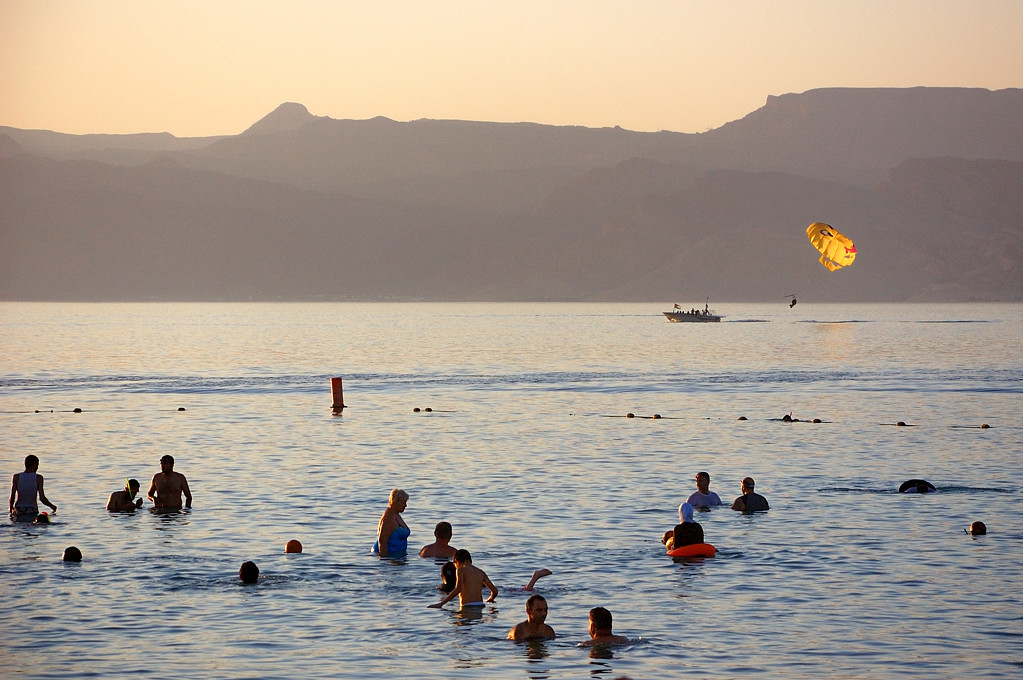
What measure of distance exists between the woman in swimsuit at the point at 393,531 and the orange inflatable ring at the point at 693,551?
218 inches

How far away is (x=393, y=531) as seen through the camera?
27.6 m

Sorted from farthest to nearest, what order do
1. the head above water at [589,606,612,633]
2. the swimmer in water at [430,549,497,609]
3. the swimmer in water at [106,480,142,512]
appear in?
Answer: the swimmer in water at [106,480,142,512], the swimmer in water at [430,549,497,609], the head above water at [589,606,612,633]

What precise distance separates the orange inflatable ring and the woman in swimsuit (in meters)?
5.55

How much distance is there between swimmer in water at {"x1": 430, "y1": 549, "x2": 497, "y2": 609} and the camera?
23344 millimetres

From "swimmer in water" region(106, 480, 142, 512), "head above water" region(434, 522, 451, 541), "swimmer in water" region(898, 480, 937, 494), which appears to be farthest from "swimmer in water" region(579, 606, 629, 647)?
"swimmer in water" region(898, 480, 937, 494)

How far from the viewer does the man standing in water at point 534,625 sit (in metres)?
21.0

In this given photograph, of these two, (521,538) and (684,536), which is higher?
(684,536)

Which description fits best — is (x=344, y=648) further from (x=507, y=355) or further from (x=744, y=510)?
(x=507, y=355)

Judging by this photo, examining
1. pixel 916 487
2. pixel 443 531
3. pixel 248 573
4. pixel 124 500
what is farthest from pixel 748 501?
pixel 124 500

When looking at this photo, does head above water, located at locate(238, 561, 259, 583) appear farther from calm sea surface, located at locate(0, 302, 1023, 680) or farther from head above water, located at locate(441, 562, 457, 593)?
head above water, located at locate(441, 562, 457, 593)

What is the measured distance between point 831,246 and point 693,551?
76.3m

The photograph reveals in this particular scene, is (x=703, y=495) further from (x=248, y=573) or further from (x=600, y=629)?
(x=600, y=629)

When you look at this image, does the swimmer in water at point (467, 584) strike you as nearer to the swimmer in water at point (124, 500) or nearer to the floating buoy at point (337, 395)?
the swimmer in water at point (124, 500)

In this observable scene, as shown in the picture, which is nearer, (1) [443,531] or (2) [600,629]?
(2) [600,629]
